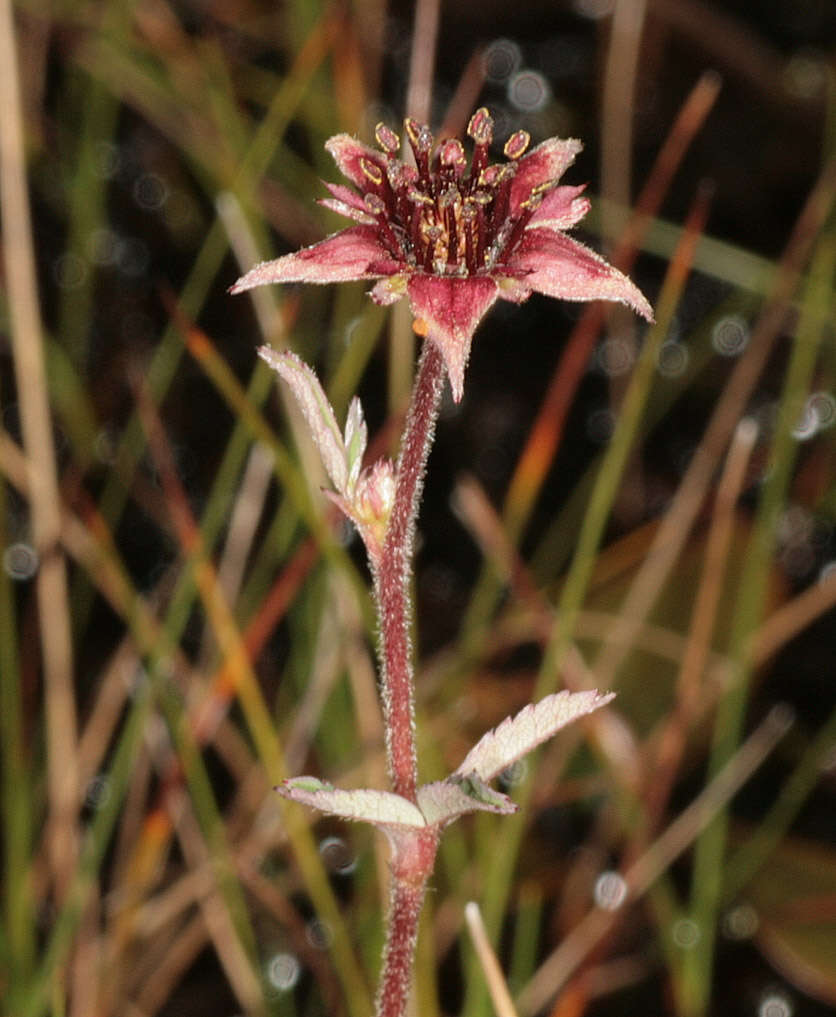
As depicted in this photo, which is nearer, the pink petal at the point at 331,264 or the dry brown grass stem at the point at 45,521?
the pink petal at the point at 331,264

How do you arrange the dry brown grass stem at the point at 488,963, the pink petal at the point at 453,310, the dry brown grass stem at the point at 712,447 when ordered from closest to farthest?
1. the pink petal at the point at 453,310
2. the dry brown grass stem at the point at 488,963
3. the dry brown grass stem at the point at 712,447

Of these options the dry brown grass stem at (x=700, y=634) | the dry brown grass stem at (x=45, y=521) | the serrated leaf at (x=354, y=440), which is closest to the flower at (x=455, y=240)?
the serrated leaf at (x=354, y=440)

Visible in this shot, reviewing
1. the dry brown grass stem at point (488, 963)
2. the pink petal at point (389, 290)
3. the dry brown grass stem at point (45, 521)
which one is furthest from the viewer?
the dry brown grass stem at point (45, 521)

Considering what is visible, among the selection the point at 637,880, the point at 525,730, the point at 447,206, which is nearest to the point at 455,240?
the point at 447,206

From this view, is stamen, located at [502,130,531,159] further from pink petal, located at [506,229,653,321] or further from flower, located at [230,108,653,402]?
pink petal, located at [506,229,653,321]

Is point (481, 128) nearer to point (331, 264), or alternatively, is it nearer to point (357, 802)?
point (331, 264)

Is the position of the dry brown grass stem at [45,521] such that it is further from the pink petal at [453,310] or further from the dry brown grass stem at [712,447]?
the pink petal at [453,310]
